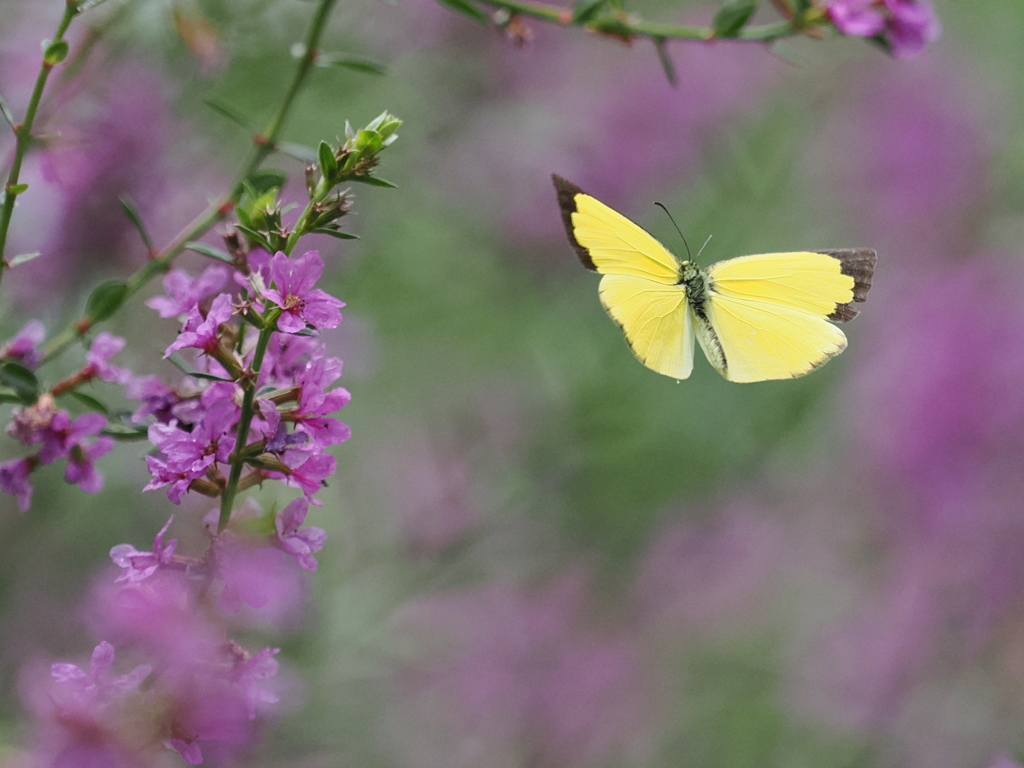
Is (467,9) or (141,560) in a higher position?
(467,9)

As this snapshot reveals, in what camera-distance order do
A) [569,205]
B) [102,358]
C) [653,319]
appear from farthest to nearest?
1. [653,319]
2. [569,205]
3. [102,358]

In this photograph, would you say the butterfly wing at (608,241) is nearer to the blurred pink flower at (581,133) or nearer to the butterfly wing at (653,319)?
the butterfly wing at (653,319)

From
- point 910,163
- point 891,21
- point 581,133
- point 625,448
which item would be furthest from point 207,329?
point 910,163

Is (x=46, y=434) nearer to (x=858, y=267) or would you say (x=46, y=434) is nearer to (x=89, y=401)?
(x=89, y=401)

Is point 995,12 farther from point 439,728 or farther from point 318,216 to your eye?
point 318,216

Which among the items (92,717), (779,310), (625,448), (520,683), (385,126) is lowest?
(520,683)

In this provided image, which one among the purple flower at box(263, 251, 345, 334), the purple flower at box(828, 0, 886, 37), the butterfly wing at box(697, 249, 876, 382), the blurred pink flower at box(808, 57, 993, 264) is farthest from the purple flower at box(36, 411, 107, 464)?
the blurred pink flower at box(808, 57, 993, 264)
